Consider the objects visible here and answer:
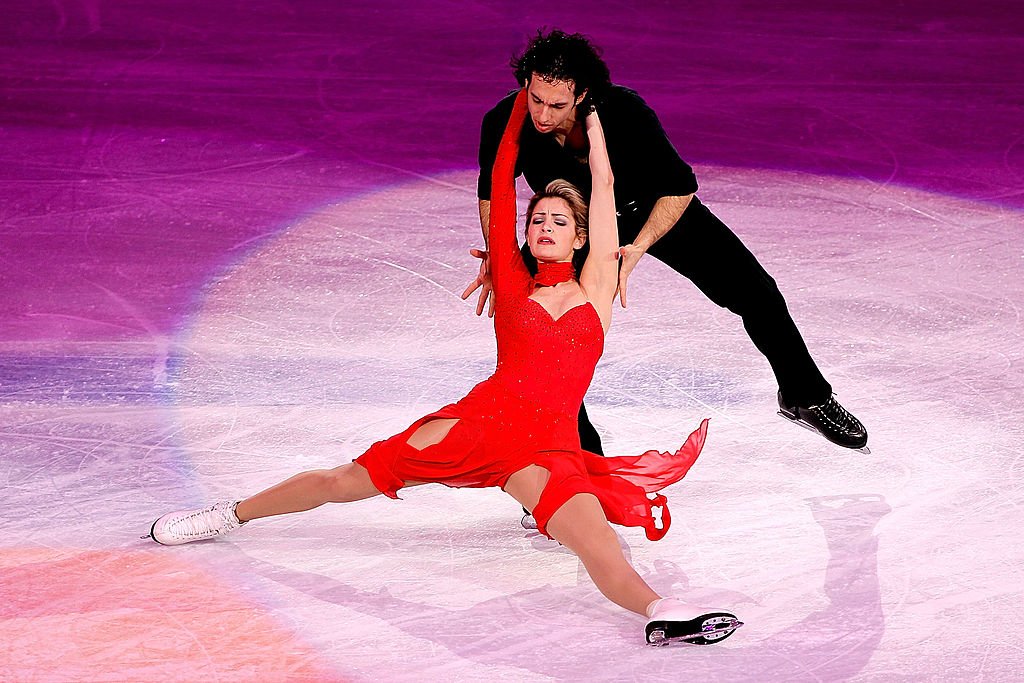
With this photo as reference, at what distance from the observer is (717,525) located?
3.79 meters

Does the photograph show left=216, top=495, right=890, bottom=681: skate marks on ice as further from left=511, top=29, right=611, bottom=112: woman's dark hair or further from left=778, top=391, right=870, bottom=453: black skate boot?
left=511, top=29, right=611, bottom=112: woman's dark hair

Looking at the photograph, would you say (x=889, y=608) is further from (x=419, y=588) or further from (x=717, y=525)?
(x=419, y=588)

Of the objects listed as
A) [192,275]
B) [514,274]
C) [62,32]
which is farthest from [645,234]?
[62,32]

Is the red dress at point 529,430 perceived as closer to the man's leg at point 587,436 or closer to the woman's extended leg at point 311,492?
the woman's extended leg at point 311,492

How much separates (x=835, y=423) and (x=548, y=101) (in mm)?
1345

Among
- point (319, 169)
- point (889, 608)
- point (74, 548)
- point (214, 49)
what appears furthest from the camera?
point (214, 49)

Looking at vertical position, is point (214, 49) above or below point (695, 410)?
above

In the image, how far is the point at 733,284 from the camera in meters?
3.96

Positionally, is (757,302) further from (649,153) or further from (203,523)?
(203,523)

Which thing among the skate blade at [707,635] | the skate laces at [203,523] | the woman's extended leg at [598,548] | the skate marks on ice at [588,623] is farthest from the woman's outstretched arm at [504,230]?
the skate blade at [707,635]

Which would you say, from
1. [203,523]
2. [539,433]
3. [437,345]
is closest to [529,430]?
[539,433]

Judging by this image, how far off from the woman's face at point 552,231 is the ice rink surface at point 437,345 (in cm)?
79

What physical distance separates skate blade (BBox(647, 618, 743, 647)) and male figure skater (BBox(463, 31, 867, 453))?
86 centimetres

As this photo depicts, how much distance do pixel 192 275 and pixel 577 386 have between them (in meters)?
2.47
